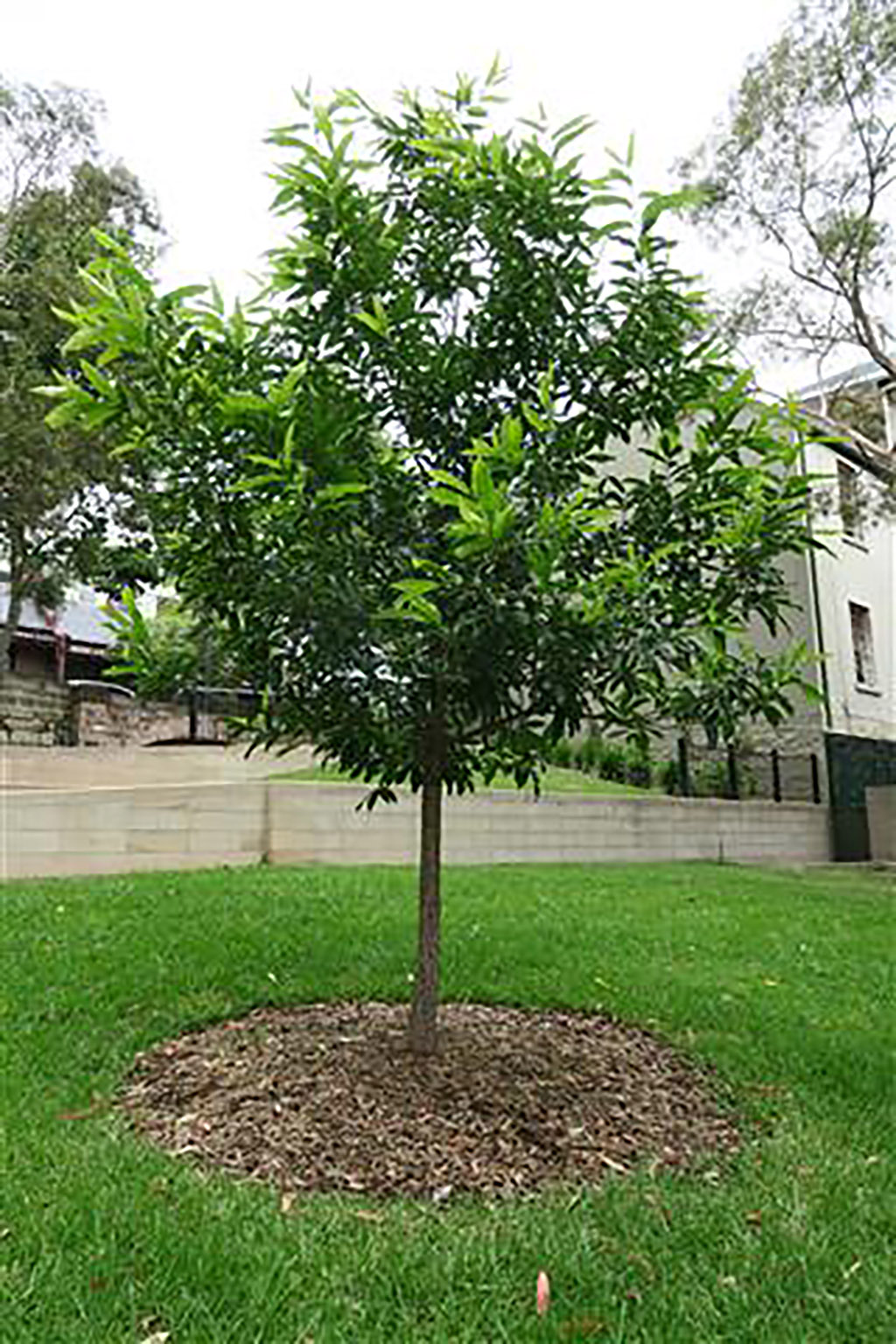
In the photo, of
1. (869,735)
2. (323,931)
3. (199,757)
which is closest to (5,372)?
(199,757)

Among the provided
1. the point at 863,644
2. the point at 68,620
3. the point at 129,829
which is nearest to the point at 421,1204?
the point at 129,829

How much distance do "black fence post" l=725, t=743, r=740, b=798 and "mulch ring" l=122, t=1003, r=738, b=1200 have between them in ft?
36.2

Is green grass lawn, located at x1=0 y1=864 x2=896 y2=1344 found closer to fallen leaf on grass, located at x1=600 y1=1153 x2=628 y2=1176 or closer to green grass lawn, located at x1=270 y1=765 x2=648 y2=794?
fallen leaf on grass, located at x1=600 y1=1153 x2=628 y2=1176

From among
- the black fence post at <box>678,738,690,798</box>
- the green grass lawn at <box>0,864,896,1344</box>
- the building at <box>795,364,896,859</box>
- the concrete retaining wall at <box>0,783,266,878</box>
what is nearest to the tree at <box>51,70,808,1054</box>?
the green grass lawn at <box>0,864,896,1344</box>

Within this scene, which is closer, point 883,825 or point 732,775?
point 732,775

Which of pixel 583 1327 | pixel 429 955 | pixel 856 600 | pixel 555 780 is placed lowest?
pixel 583 1327

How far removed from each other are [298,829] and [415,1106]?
18.7ft

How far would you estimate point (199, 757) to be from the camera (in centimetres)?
1296

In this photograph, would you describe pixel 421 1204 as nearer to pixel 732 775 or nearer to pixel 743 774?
pixel 732 775

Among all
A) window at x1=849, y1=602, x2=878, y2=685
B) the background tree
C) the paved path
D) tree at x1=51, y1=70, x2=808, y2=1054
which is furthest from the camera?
window at x1=849, y1=602, x2=878, y2=685

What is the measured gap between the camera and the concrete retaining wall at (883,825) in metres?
15.6

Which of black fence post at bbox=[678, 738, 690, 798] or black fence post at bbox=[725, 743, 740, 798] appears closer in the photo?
black fence post at bbox=[678, 738, 690, 798]

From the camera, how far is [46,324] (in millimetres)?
13875

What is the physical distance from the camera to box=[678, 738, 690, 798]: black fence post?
1424 centimetres
